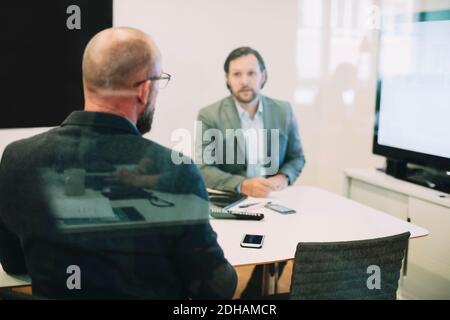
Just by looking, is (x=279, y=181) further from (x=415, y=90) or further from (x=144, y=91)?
(x=144, y=91)

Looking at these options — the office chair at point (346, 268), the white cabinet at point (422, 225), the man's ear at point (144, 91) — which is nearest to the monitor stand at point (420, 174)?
the white cabinet at point (422, 225)

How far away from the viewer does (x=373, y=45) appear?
10.7ft

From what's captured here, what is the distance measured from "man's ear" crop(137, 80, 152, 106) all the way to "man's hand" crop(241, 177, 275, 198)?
3.26 feet

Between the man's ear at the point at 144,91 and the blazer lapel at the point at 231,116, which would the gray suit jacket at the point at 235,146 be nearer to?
the blazer lapel at the point at 231,116

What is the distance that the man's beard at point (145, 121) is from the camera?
4.13 ft

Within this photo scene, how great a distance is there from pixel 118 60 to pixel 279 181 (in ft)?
4.33

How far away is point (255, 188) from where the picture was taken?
7.09 ft

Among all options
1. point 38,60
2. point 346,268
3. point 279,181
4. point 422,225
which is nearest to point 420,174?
point 422,225

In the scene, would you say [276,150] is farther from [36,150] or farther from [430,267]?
[36,150]

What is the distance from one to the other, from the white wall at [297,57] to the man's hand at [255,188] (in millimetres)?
494

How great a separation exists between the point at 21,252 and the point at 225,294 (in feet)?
1.86

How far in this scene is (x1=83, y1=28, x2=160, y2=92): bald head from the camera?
120 centimetres
